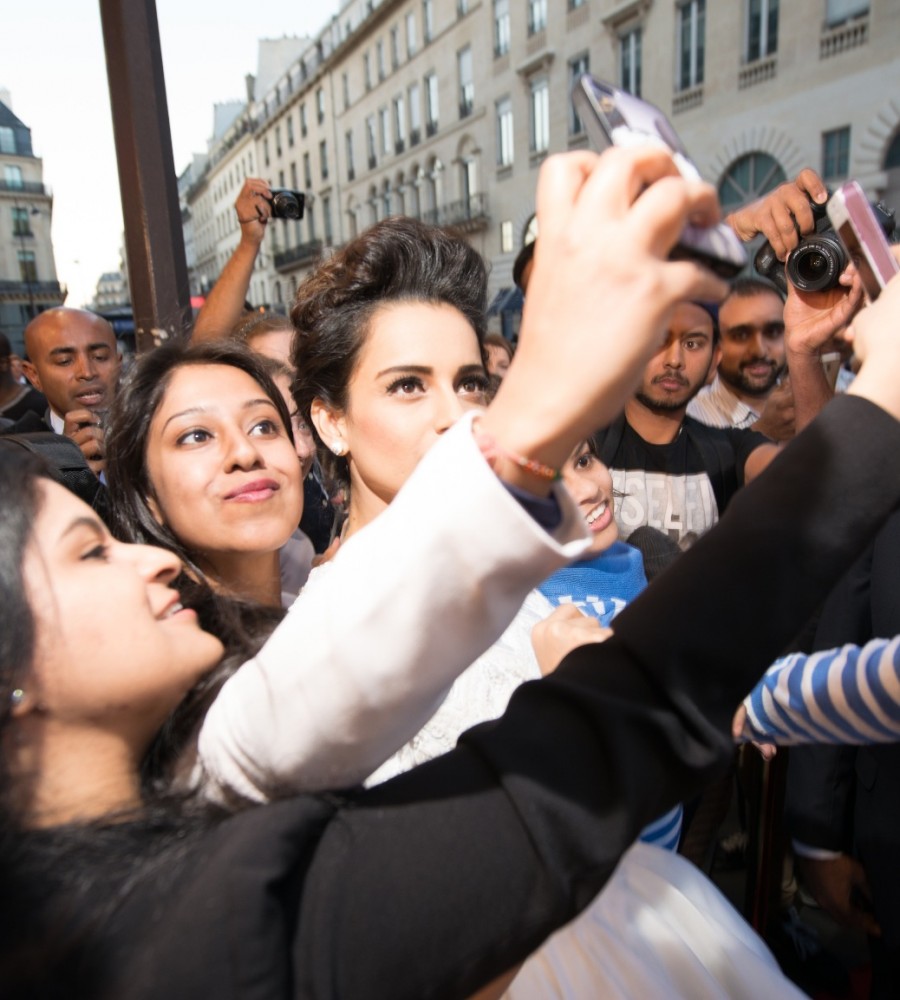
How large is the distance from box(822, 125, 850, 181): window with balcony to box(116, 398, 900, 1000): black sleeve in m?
13.8

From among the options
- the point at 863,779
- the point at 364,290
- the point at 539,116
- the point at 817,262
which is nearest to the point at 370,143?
the point at 539,116

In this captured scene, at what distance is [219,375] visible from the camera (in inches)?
71.5

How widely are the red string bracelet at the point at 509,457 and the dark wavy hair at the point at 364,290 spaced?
1127 millimetres

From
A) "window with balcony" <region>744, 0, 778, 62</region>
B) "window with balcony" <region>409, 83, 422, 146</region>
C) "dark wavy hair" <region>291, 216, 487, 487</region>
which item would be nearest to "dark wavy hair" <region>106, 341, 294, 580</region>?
"dark wavy hair" <region>291, 216, 487, 487</region>

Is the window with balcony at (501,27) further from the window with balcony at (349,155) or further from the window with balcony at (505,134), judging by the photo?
the window with balcony at (349,155)

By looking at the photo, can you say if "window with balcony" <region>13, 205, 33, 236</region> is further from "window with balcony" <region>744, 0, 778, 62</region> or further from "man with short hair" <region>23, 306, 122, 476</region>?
"man with short hair" <region>23, 306, 122, 476</region>

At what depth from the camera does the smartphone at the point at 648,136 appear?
1.94 ft

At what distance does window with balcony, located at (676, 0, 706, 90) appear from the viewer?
14586 millimetres

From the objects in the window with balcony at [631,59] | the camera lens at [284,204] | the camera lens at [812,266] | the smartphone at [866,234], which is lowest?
the smartphone at [866,234]

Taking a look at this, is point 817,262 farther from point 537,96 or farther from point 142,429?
point 537,96

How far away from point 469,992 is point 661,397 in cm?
227

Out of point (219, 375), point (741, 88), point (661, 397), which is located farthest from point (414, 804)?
point (741, 88)

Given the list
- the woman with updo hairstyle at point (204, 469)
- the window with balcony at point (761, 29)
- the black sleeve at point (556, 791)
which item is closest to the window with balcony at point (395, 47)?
the window with balcony at point (761, 29)

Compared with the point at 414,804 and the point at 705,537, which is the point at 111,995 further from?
the point at 705,537
